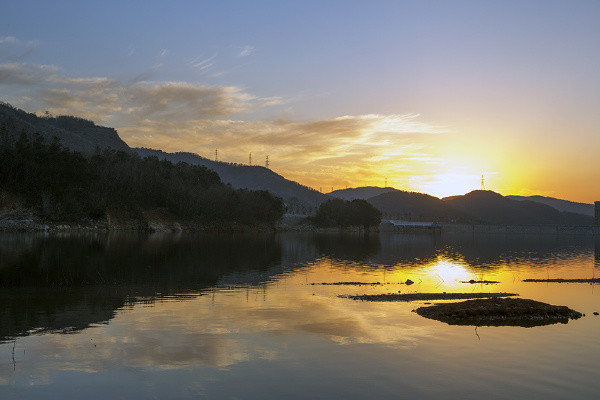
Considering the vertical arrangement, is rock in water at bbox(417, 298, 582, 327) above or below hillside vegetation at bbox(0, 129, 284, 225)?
below

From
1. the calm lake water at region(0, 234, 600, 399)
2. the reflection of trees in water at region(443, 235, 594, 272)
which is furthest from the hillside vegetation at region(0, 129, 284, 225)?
the calm lake water at region(0, 234, 600, 399)

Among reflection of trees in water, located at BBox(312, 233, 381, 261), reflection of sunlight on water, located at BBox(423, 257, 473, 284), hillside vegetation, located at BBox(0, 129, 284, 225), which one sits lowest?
reflection of sunlight on water, located at BBox(423, 257, 473, 284)

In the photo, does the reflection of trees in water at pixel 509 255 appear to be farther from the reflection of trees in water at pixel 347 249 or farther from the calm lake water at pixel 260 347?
the calm lake water at pixel 260 347

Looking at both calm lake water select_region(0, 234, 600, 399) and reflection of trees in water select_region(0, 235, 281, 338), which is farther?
reflection of trees in water select_region(0, 235, 281, 338)

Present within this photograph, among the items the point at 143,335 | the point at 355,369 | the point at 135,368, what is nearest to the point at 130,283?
the point at 143,335

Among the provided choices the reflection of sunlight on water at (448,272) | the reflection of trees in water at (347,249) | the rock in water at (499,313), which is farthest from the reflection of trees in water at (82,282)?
the reflection of sunlight on water at (448,272)

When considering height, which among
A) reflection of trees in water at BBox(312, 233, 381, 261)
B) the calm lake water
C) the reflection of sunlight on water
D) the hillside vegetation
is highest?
the hillside vegetation

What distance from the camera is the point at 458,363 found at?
1942cm

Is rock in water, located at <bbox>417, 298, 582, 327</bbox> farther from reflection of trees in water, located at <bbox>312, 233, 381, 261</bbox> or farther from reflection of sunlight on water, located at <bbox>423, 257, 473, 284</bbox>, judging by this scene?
reflection of trees in water, located at <bbox>312, 233, 381, 261</bbox>

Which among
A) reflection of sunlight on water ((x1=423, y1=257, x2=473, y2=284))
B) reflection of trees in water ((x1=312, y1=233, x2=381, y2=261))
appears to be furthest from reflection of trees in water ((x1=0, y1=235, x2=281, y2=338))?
reflection of sunlight on water ((x1=423, y1=257, x2=473, y2=284))

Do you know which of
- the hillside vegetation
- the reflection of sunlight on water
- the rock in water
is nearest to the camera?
the rock in water

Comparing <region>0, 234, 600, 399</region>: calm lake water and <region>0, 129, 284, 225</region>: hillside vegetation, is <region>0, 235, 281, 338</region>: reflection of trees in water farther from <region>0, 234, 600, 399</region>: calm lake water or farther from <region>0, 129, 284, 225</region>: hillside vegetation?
<region>0, 129, 284, 225</region>: hillside vegetation

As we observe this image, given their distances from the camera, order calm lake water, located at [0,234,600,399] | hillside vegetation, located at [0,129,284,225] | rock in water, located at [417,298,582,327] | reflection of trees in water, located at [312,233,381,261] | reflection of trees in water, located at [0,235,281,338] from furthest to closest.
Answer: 1. hillside vegetation, located at [0,129,284,225]
2. reflection of trees in water, located at [312,233,381,261]
3. rock in water, located at [417,298,582,327]
4. reflection of trees in water, located at [0,235,281,338]
5. calm lake water, located at [0,234,600,399]

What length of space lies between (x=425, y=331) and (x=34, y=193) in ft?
476
